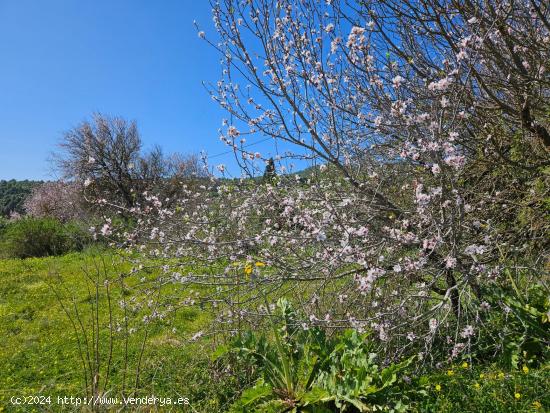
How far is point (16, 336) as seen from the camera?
238 inches

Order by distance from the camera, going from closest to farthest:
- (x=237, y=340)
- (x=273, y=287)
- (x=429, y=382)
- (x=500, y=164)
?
(x=429, y=382), (x=237, y=340), (x=500, y=164), (x=273, y=287)

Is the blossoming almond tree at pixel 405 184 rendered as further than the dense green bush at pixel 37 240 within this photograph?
No

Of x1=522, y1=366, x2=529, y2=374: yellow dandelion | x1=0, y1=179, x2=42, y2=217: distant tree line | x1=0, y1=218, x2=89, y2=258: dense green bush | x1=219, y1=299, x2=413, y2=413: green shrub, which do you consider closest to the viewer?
x1=219, y1=299, x2=413, y2=413: green shrub

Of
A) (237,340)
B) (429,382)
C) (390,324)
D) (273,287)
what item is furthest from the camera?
(273,287)

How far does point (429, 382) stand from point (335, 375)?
670 mm

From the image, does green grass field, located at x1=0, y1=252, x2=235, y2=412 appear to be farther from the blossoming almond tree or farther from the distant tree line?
the distant tree line

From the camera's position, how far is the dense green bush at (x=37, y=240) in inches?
544

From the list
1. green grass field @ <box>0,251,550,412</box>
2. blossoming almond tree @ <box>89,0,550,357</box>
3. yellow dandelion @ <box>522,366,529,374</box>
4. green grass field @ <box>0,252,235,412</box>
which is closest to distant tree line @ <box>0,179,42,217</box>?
green grass field @ <box>0,252,235,412</box>

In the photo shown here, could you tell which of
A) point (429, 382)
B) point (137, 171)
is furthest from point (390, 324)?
point (137, 171)

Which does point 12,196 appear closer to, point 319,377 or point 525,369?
point 319,377

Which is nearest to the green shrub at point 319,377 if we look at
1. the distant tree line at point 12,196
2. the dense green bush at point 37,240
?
the dense green bush at point 37,240

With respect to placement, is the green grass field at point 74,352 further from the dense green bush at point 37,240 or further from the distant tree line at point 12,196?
the distant tree line at point 12,196

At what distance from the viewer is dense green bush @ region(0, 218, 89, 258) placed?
13.8 metres

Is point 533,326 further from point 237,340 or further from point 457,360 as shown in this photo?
point 237,340
